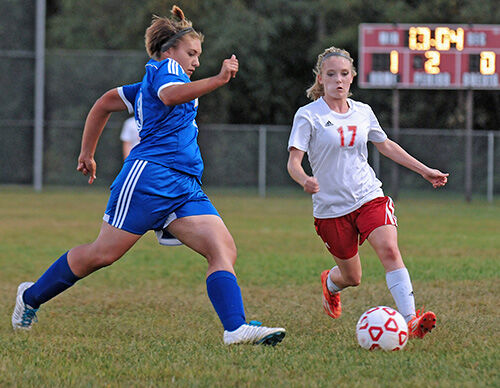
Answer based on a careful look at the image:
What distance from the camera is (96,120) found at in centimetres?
531

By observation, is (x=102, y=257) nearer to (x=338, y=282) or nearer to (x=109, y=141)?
(x=338, y=282)

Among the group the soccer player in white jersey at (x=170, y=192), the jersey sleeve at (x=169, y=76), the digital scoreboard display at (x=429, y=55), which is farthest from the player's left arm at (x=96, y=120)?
the digital scoreboard display at (x=429, y=55)

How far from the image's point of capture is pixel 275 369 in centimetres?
402

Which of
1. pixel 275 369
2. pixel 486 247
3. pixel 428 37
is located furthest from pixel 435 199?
pixel 275 369

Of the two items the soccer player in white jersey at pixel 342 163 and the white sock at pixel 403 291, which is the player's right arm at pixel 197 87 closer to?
the soccer player in white jersey at pixel 342 163

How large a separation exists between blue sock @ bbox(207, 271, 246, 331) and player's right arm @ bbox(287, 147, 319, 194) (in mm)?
634

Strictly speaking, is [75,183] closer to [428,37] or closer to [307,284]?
[428,37]

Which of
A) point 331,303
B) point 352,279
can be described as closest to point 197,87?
point 352,279

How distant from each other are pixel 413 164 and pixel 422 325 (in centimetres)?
110

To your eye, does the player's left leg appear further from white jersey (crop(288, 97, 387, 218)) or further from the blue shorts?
white jersey (crop(288, 97, 387, 218))

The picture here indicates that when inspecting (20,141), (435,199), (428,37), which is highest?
(428,37)

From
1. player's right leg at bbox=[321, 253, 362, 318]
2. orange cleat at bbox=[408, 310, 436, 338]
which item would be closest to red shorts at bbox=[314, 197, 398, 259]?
player's right leg at bbox=[321, 253, 362, 318]

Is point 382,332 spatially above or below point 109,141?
below

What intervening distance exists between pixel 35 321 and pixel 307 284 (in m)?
3.06
